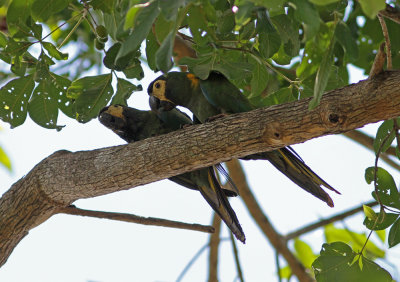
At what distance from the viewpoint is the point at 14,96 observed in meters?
2.91

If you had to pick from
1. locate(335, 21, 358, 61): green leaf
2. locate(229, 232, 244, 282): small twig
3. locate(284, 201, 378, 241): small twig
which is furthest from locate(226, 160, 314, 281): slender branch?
locate(335, 21, 358, 61): green leaf

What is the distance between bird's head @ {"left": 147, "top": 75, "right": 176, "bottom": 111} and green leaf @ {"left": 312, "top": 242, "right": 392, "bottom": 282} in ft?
4.43

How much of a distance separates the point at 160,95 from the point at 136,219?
788 mm

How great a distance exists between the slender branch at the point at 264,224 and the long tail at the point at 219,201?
1.11 m

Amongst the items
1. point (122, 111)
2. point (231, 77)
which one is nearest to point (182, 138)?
point (231, 77)

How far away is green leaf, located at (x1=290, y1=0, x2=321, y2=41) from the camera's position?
1.47 metres

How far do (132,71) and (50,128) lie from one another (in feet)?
1.86

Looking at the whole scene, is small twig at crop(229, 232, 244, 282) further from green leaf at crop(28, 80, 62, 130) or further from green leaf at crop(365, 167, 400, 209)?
green leaf at crop(28, 80, 62, 130)

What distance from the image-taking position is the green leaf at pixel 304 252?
427cm

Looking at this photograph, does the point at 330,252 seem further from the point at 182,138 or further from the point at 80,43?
the point at 80,43

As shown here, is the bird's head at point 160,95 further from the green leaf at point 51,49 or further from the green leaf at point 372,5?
the green leaf at point 372,5

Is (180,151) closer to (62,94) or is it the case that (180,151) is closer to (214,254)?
(62,94)

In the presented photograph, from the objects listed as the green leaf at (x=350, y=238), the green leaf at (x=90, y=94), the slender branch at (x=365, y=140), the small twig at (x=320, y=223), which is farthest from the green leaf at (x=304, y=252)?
the green leaf at (x=90, y=94)

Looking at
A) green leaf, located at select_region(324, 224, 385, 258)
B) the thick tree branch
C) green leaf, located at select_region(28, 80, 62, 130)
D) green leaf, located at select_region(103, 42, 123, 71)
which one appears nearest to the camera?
the thick tree branch
